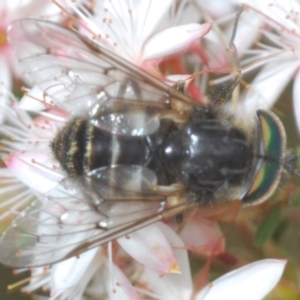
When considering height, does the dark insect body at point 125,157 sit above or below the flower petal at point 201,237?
above

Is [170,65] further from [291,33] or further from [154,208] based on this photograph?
[154,208]

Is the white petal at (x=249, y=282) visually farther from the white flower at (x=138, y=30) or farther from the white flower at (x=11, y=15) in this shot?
the white flower at (x=11, y=15)

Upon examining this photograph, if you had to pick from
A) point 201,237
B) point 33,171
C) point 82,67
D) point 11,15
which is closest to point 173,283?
point 201,237

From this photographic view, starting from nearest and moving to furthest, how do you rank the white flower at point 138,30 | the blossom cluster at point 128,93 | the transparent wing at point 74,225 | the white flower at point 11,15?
the transparent wing at point 74,225, the blossom cluster at point 128,93, the white flower at point 138,30, the white flower at point 11,15

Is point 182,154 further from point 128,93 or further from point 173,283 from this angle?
point 173,283

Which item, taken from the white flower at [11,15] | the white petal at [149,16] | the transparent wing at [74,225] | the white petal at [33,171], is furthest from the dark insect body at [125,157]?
the white flower at [11,15]

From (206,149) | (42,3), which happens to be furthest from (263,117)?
(42,3)
